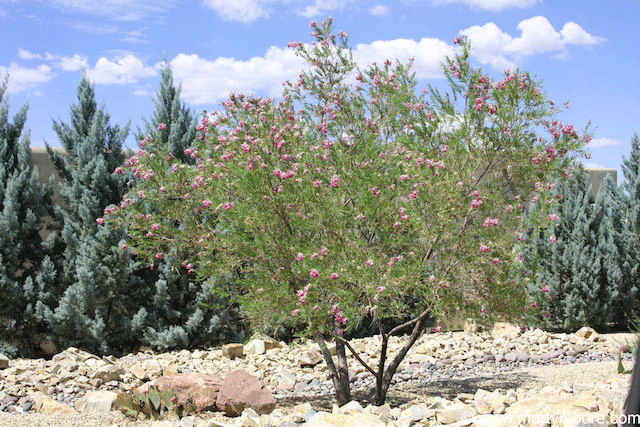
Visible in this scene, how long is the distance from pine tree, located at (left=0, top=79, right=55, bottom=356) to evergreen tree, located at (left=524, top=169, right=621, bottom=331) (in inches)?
286

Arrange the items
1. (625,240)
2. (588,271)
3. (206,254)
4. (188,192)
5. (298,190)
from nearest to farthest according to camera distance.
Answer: (298,190) → (206,254) → (188,192) → (588,271) → (625,240)

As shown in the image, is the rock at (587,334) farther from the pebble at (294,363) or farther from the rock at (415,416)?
the rock at (415,416)

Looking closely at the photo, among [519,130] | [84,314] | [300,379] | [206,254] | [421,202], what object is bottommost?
[300,379]

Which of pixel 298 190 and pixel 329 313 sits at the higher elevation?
pixel 298 190

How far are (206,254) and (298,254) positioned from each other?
61.4 inches

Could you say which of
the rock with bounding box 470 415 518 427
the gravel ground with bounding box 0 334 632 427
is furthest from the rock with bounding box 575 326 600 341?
the rock with bounding box 470 415 518 427

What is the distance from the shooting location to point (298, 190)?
5285mm

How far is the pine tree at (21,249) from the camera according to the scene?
28.3 ft

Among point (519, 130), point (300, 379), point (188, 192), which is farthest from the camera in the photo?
point (300, 379)

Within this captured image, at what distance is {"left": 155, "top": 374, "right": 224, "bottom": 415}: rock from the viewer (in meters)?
5.48

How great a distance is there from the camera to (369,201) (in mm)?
5199

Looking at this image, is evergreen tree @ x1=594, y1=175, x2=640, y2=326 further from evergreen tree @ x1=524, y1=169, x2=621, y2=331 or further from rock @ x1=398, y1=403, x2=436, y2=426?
rock @ x1=398, y1=403, x2=436, y2=426

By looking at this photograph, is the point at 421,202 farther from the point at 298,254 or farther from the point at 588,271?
the point at 588,271

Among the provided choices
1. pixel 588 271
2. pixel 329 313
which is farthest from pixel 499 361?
pixel 329 313
